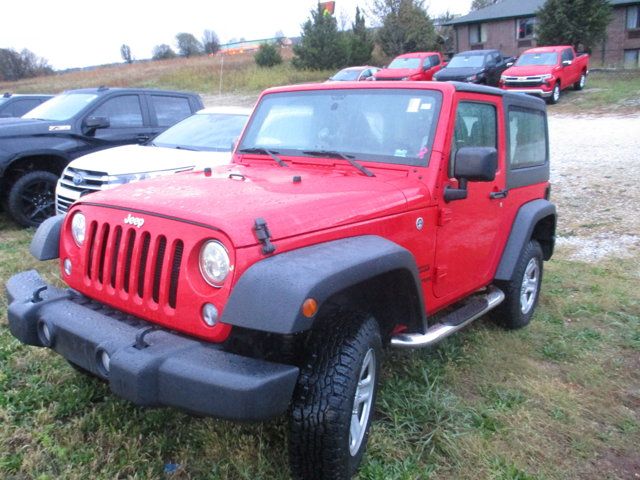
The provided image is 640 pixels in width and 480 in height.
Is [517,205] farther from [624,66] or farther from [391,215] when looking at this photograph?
[624,66]

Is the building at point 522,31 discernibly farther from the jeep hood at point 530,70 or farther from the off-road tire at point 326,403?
the off-road tire at point 326,403

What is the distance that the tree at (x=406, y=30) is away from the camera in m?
36.8

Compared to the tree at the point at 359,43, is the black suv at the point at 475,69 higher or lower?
lower

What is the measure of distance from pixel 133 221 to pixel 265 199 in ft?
2.00

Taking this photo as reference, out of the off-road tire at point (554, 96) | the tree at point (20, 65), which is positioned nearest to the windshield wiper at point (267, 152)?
the off-road tire at point (554, 96)

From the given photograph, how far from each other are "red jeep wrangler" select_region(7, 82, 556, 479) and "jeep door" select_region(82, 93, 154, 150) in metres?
4.63

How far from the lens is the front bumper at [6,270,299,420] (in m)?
2.26

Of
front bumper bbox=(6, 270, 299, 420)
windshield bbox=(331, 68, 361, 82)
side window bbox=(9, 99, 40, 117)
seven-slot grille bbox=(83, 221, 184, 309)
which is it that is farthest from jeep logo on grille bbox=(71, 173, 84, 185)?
windshield bbox=(331, 68, 361, 82)

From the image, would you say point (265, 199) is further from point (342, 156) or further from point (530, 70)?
point (530, 70)

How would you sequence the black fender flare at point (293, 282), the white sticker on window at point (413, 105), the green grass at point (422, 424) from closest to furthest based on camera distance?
the black fender flare at point (293, 282) → the green grass at point (422, 424) → the white sticker on window at point (413, 105)

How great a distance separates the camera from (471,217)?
12.6 ft

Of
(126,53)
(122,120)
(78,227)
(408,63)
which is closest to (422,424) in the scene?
(78,227)

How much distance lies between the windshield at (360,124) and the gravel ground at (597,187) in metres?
3.86

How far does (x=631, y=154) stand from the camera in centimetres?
1187
